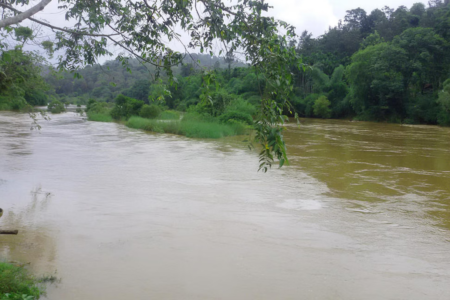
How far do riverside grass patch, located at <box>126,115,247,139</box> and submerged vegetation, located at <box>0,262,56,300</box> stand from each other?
784 inches

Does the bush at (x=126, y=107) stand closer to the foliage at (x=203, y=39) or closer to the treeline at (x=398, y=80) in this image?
the treeline at (x=398, y=80)

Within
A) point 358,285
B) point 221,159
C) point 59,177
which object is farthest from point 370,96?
point 358,285

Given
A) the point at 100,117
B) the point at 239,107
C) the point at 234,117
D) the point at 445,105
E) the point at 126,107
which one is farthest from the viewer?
the point at 100,117

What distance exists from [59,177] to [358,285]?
905 cm

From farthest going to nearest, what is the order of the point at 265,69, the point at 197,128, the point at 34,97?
the point at 34,97 → the point at 197,128 → the point at 265,69

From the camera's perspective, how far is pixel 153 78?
225 inches

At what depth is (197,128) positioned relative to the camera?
25109 millimetres

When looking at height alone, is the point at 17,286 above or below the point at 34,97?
below

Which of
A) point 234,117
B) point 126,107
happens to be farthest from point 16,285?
point 126,107

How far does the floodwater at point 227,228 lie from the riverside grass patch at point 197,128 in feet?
30.5

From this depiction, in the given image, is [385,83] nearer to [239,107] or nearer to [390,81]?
[390,81]

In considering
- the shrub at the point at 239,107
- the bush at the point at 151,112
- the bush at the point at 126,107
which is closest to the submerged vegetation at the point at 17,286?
the shrub at the point at 239,107

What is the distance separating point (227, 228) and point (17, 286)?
4.06 metres

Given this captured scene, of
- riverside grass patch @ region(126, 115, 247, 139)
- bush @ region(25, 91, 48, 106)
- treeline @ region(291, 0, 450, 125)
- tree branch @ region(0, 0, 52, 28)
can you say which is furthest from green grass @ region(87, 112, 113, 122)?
tree branch @ region(0, 0, 52, 28)
